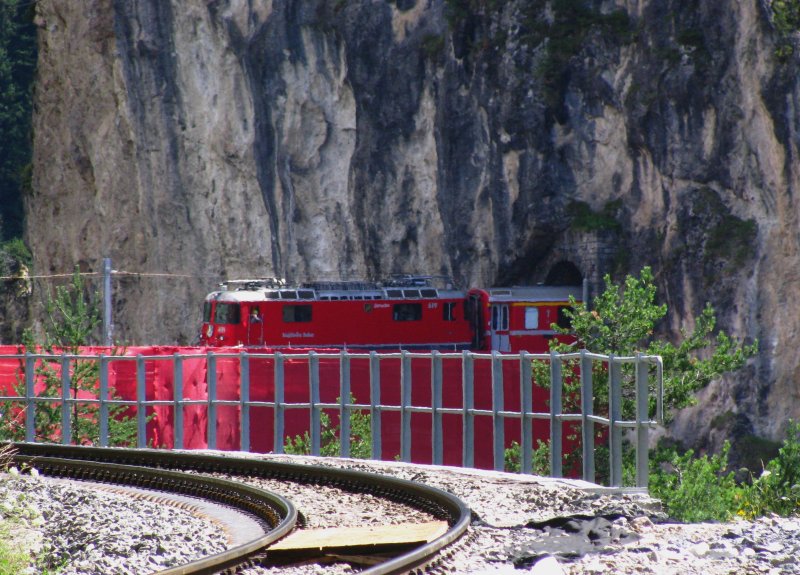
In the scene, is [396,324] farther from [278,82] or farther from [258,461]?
[258,461]

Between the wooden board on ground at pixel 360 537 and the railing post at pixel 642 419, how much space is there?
2.56 m

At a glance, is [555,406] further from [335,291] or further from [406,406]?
[335,291]

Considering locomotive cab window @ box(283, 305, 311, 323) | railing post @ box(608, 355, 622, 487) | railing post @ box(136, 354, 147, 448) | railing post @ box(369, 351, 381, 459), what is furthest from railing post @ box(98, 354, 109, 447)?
locomotive cab window @ box(283, 305, 311, 323)

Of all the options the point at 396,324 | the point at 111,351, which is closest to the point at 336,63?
the point at 396,324

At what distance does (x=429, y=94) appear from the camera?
44.2m

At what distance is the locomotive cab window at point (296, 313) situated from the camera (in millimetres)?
36406

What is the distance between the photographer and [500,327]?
121 ft

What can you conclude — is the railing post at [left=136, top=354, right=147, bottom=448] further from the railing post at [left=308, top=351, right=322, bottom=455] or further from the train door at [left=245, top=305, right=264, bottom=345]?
the train door at [left=245, top=305, right=264, bottom=345]

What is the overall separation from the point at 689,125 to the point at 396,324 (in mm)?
10589

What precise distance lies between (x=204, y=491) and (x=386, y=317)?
2425 centimetres

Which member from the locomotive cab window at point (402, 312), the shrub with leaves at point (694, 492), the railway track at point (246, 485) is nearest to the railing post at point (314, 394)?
the railway track at point (246, 485)

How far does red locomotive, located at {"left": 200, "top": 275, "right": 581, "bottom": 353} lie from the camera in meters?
36.5

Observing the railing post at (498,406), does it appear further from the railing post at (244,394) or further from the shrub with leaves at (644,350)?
the shrub with leaves at (644,350)

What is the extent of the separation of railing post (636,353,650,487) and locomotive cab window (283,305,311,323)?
25.1m
